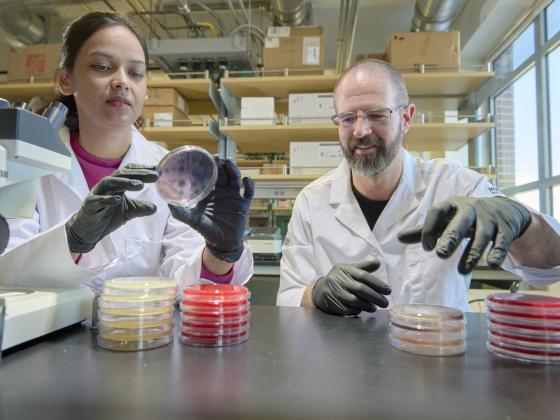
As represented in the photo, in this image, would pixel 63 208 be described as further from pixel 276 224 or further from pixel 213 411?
pixel 276 224

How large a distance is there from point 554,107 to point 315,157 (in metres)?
1.92

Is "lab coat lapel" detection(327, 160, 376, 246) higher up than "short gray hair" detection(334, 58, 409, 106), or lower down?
lower down

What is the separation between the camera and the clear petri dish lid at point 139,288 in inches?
22.7

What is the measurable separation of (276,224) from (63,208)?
1.90 m

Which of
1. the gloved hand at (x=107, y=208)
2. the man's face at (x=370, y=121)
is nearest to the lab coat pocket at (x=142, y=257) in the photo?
the gloved hand at (x=107, y=208)

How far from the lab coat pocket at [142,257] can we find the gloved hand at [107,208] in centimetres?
30

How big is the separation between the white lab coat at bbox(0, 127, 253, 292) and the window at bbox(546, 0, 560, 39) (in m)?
3.17

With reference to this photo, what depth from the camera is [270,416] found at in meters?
0.36

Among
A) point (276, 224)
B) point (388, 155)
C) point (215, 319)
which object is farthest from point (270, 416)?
point (276, 224)

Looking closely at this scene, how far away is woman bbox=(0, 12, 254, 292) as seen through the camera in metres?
0.74

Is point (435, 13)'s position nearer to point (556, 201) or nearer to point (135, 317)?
point (556, 201)

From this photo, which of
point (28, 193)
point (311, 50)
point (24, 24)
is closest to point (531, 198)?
point (311, 50)

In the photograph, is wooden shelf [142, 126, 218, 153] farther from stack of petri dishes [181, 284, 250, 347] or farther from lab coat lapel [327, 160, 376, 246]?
stack of petri dishes [181, 284, 250, 347]

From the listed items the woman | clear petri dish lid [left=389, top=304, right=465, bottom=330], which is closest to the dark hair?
the woman
